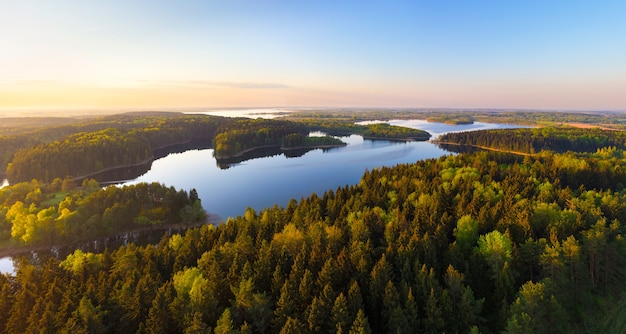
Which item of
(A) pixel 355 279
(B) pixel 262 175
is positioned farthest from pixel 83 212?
(B) pixel 262 175

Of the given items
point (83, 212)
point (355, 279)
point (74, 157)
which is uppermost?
point (74, 157)

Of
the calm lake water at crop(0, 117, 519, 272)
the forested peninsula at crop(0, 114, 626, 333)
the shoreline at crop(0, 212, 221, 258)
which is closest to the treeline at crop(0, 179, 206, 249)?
the shoreline at crop(0, 212, 221, 258)

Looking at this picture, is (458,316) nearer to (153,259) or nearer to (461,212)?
(461,212)

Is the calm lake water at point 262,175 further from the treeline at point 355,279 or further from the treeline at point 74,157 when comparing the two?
the treeline at point 355,279

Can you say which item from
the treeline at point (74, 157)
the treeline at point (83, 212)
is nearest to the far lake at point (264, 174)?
the treeline at point (83, 212)

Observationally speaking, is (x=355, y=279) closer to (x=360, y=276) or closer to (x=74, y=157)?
(x=360, y=276)

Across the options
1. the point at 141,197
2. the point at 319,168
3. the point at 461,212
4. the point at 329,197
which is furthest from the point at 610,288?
the point at 319,168
